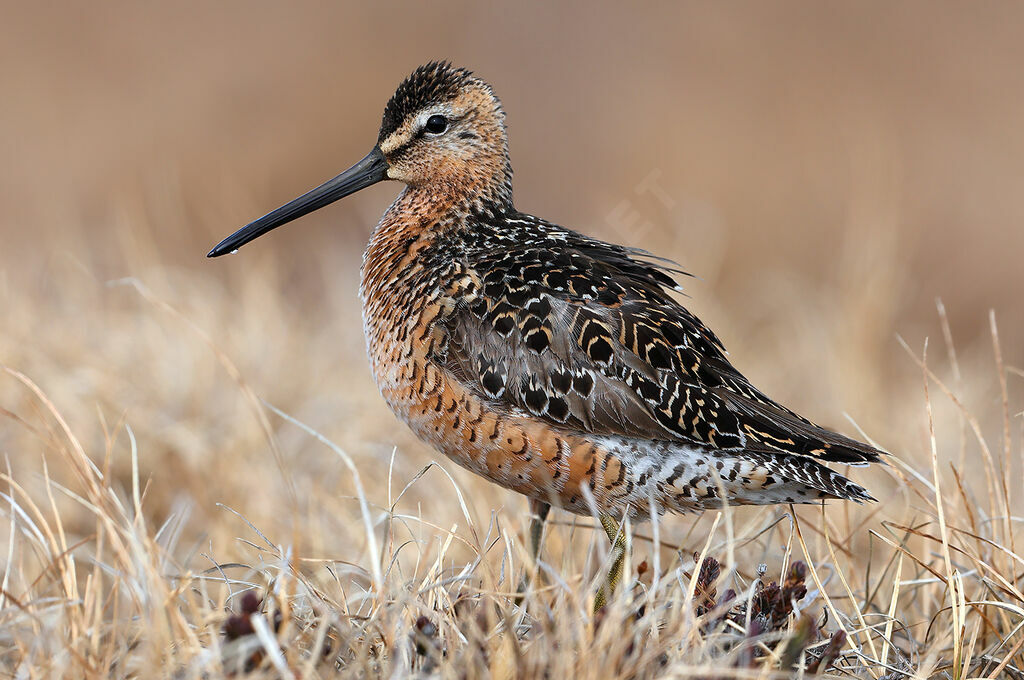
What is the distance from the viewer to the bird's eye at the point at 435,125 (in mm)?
3490

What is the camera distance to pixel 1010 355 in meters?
6.17

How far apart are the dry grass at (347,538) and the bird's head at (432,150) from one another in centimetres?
80

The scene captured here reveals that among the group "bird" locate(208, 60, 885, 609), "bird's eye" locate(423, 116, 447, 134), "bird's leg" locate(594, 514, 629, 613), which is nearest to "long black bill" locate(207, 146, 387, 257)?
"bird's eye" locate(423, 116, 447, 134)

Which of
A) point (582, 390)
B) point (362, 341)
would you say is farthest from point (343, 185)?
point (362, 341)

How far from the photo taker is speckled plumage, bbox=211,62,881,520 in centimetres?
280

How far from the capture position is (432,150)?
3490 millimetres

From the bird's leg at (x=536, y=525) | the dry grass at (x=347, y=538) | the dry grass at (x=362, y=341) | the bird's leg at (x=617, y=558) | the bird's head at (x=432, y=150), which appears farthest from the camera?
the bird's head at (x=432, y=150)

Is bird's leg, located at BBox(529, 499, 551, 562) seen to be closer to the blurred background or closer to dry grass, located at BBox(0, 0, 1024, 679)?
dry grass, located at BBox(0, 0, 1024, 679)

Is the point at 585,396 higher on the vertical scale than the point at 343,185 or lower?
lower

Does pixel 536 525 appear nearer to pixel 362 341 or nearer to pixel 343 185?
pixel 343 185

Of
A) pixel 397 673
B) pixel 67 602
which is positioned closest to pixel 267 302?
pixel 67 602

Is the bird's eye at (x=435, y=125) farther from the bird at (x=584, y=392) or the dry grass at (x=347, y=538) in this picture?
the dry grass at (x=347, y=538)

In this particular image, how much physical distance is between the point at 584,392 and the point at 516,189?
6.73m

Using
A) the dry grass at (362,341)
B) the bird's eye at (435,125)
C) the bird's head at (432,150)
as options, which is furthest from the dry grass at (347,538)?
the bird's eye at (435,125)
